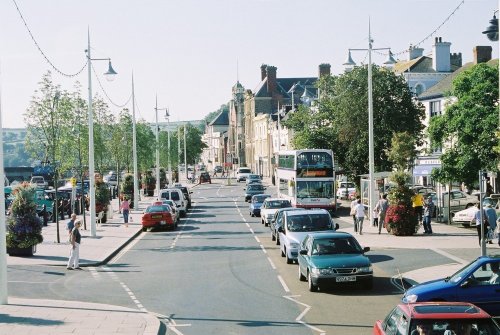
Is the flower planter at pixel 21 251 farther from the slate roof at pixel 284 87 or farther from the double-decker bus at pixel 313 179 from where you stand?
the slate roof at pixel 284 87

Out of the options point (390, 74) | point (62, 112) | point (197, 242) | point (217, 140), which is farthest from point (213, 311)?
point (217, 140)

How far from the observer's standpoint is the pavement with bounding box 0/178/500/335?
14.6 m

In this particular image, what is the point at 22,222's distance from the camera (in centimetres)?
2717

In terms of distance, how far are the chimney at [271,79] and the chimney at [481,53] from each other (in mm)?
76156

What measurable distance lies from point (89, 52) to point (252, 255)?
47.8 feet

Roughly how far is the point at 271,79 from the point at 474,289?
119737 mm

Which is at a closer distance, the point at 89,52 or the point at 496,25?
the point at 496,25

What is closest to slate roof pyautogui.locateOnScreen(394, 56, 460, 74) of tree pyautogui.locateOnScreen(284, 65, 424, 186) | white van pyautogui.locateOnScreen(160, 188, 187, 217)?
tree pyautogui.locateOnScreen(284, 65, 424, 186)

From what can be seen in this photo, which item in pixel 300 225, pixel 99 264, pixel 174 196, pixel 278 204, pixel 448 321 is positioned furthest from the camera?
pixel 174 196

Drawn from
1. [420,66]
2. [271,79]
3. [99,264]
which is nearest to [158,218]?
[99,264]

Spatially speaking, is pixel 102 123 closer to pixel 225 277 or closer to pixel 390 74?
pixel 390 74

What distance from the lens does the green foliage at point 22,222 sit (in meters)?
27.1

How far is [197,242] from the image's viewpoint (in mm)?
32938

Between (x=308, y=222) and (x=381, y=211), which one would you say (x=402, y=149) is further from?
(x=308, y=222)
